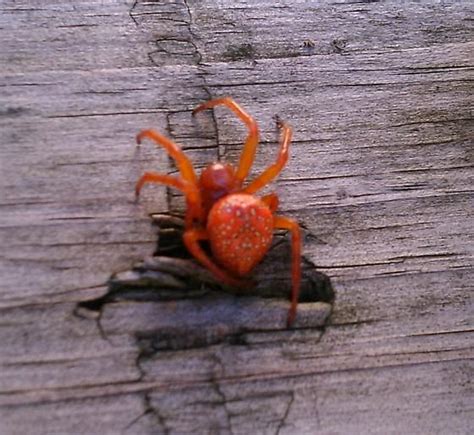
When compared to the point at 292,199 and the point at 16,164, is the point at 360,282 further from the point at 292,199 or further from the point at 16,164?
the point at 16,164

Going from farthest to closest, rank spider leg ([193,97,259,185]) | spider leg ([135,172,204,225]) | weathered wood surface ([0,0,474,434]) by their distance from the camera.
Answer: spider leg ([193,97,259,185]) → spider leg ([135,172,204,225]) → weathered wood surface ([0,0,474,434])

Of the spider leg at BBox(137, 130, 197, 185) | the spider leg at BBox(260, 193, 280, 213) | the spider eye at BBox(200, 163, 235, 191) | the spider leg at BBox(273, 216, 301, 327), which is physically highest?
the spider leg at BBox(137, 130, 197, 185)

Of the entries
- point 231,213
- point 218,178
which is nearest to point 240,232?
point 231,213

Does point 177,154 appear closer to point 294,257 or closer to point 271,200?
point 271,200

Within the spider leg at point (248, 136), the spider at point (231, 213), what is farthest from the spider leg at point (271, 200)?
the spider leg at point (248, 136)

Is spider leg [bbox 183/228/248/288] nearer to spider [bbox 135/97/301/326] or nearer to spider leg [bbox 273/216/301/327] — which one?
spider [bbox 135/97/301/326]

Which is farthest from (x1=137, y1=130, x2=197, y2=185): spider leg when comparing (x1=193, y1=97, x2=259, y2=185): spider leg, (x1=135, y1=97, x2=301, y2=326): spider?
(x1=193, y1=97, x2=259, y2=185): spider leg
